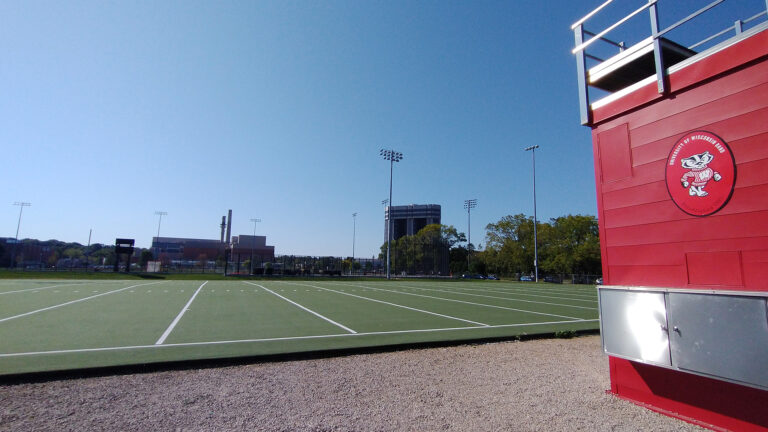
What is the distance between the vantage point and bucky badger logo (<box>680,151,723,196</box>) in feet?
11.3

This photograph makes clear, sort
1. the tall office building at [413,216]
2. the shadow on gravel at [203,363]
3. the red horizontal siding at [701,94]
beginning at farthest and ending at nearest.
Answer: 1. the tall office building at [413,216]
2. the shadow on gravel at [203,363]
3. the red horizontal siding at [701,94]

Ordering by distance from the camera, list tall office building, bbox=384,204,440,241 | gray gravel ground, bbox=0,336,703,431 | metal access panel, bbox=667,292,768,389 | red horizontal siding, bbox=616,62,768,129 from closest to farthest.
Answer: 1. metal access panel, bbox=667,292,768,389
2. red horizontal siding, bbox=616,62,768,129
3. gray gravel ground, bbox=0,336,703,431
4. tall office building, bbox=384,204,440,241

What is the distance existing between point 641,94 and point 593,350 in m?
4.96

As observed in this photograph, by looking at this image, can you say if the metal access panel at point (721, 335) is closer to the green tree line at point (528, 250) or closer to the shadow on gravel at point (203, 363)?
the shadow on gravel at point (203, 363)

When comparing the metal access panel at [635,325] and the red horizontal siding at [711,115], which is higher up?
the red horizontal siding at [711,115]

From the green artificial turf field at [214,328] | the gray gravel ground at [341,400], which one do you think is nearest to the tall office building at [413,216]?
the green artificial turf field at [214,328]

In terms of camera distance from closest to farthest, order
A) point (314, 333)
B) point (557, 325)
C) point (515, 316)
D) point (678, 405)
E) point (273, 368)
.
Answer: point (678, 405), point (273, 368), point (314, 333), point (557, 325), point (515, 316)

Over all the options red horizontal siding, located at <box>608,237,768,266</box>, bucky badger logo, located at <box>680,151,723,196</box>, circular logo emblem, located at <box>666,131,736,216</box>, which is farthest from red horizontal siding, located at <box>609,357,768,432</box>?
bucky badger logo, located at <box>680,151,723,196</box>

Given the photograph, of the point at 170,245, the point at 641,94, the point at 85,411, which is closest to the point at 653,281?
the point at 641,94

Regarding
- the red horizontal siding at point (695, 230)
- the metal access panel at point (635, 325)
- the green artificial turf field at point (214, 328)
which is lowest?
the green artificial turf field at point (214, 328)

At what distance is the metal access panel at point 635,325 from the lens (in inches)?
A: 139

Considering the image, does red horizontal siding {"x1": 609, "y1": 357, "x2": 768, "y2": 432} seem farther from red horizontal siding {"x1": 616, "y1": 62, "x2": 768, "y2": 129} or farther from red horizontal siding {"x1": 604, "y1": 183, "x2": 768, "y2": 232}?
red horizontal siding {"x1": 616, "y1": 62, "x2": 768, "y2": 129}

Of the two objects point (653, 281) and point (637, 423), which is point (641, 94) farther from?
Answer: point (637, 423)

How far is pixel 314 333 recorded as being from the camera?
7.85 meters
